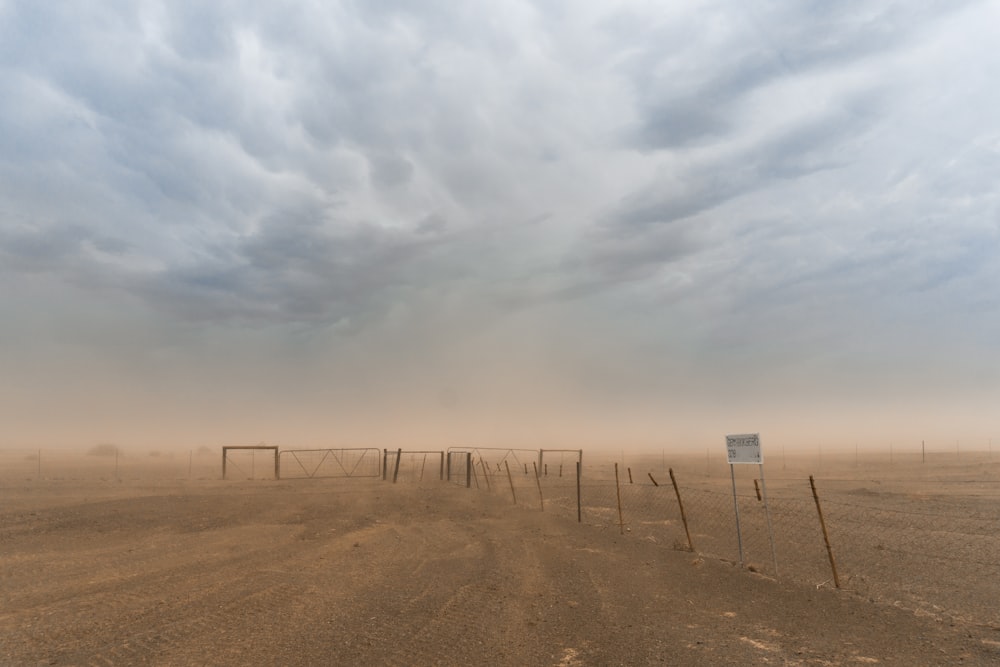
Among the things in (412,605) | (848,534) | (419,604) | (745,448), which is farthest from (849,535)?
(412,605)

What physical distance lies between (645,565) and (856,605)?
209 inches

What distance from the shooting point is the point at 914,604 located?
42.1ft

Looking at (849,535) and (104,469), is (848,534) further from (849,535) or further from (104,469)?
(104,469)

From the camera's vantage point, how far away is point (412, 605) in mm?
12055

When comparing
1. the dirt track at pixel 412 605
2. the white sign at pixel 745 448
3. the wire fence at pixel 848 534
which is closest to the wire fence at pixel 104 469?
the dirt track at pixel 412 605

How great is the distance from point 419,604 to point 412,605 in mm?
145

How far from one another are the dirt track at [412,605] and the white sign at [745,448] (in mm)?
2864

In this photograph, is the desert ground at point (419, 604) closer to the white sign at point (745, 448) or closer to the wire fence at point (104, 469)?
the white sign at point (745, 448)

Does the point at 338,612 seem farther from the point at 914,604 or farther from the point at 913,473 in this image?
the point at 913,473

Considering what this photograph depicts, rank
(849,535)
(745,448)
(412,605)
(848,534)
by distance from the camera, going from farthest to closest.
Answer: (848,534)
(849,535)
(745,448)
(412,605)

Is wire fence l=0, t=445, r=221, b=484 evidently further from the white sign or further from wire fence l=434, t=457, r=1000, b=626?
the white sign

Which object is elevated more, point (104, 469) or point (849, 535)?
point (104, 469)

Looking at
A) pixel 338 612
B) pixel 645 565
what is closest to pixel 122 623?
pixel 338 612

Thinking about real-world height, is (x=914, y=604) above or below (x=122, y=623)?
below
